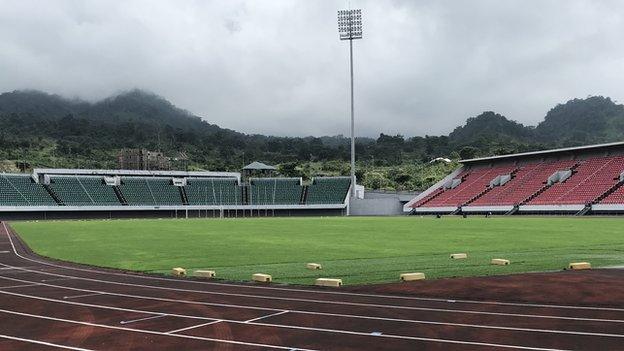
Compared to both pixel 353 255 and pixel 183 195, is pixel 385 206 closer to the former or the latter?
pixel 183 195

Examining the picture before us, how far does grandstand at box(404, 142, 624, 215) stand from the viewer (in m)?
65.6

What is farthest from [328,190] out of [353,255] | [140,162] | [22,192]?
[353,255]

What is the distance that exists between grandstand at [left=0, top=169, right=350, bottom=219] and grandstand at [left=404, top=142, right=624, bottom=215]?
2125 centimetres

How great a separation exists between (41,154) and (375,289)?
169 m

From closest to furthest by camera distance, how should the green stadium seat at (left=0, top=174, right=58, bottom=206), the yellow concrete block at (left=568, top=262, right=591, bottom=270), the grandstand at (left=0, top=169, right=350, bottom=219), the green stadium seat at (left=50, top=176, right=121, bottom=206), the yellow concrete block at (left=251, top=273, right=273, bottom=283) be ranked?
1. the yellow concrete block at (left=251, top=273, right=273, bottom=283)
2. the yellow concrete block at (left=568, top=262, right=591, bottom=270)
3. the green stadium seat at (left=0, top=174, right=58, bottom=206)
4. the grandstand at (left=0, top=169, right=350, bottom=219)
5. the green stadium seat at (left=50, top=176, right=121, bottom=206)

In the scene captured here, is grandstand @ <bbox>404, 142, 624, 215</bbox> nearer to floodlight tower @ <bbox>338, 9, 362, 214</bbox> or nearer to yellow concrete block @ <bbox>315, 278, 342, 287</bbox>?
floodlight tower @ <bbox>338, 9, 362, 214</bbox>

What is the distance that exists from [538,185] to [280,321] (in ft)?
236

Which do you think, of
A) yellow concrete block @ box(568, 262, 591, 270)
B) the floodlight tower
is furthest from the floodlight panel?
yellow concrete block @ box(568, 262, 591, 270)

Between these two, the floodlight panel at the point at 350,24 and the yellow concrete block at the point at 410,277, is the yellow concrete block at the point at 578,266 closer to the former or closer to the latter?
the yellow concrete block at the point at 410,277

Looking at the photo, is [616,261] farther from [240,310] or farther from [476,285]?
[240,310]

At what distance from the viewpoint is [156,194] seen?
10119 cm

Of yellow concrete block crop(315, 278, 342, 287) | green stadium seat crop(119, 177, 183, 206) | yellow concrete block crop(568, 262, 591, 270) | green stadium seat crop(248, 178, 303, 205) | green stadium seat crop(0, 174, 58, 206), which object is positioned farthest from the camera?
green stadium seat crop(248, 178, 303, 205)

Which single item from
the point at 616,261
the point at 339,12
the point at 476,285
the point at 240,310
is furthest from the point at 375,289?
the point at 339,12

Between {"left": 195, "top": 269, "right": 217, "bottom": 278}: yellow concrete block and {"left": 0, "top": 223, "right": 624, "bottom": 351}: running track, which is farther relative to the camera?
{"left": 195, "top": 269, "right": 217, "bottom": 278}: yellow concrete block
